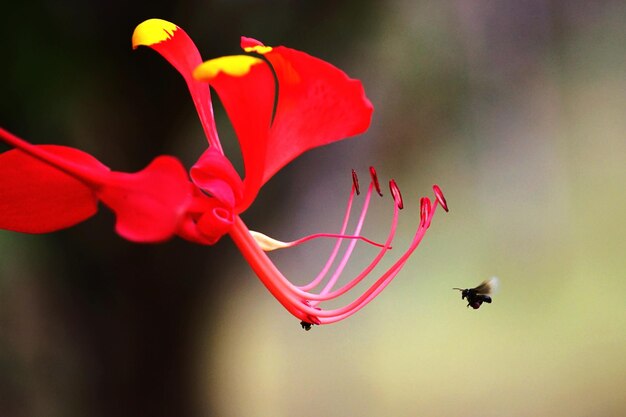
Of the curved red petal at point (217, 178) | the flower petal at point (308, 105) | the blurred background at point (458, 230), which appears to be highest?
the blurred background at point (458, 230)

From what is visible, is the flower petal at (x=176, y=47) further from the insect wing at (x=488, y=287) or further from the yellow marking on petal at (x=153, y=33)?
the insect wing at (x=488, y=287)

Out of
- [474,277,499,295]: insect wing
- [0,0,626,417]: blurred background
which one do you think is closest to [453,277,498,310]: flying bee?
[474,277,499,295]: insect wing

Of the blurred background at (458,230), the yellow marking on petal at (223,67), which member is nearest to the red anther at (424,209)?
the yellow marking on petal at (223,67)

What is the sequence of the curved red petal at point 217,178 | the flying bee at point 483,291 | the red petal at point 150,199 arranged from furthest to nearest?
the flying bee at point 483,291
the curved red petal at point 217,178
the red petal at point 150,199

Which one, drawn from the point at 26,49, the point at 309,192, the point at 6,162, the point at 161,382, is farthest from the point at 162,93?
the point at 6,162

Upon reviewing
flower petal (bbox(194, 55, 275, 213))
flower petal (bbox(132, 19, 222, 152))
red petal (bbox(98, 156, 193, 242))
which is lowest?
red petal (bbox(98, 156, 193, 242))

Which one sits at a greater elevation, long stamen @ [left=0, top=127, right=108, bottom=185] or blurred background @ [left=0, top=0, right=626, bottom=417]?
blurred background @ [left=0, top=0, right=626, bottom=417]

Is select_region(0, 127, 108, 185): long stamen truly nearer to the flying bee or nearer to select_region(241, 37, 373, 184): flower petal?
select_region(241, 37, 373, 184): flower petal

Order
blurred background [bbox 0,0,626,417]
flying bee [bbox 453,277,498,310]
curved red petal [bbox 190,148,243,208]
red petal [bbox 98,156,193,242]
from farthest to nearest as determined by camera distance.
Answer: blurred background [bbox 0,0,626,417], flying bee [bbox 453,277,498,310], curved red petal [bbox 190,148,243,208], red petal [bbox 98,156,193,242]
